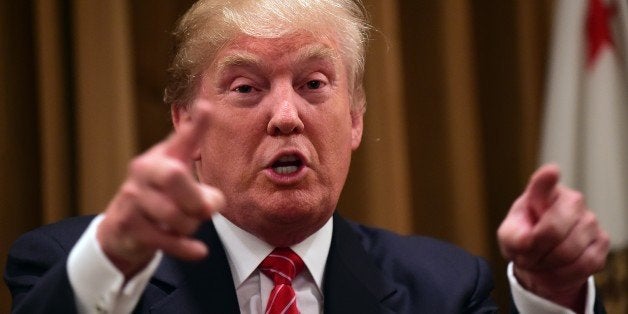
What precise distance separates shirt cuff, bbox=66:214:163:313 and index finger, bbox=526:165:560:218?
0.52 metres

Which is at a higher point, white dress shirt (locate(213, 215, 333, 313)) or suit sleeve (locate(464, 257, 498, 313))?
white dress shirt (locate(213, 215, 333, 313))

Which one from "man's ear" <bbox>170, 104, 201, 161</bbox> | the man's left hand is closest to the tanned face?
"man's ear" <bbox>170, 104, 201, 161</bbox>

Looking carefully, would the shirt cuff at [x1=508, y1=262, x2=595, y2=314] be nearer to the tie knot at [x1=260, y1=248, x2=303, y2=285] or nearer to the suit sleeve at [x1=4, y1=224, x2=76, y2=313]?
the tie knot at [x1=260, y1=248, x2=303, y2=285]

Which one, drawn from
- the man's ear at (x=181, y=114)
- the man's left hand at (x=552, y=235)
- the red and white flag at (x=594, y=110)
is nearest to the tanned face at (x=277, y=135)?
the man's ear at (x=181, y=114)

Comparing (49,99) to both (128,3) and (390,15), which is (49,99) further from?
(390,15)

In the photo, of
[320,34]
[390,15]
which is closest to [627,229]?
[390,15]

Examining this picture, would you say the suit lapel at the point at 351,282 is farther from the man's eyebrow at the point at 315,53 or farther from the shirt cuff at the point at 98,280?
the shirt cuff at the point at 98,280

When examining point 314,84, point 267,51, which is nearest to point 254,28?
point 267,51

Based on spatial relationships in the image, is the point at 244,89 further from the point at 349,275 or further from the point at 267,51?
the point at 349,275

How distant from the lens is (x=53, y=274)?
4.10ft

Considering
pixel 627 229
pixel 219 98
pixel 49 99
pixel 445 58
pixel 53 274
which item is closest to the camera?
pixel 53 274

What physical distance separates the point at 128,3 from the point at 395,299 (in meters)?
1.06

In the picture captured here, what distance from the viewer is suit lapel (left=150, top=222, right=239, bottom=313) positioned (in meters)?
1.53

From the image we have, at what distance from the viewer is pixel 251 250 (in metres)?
1.62
